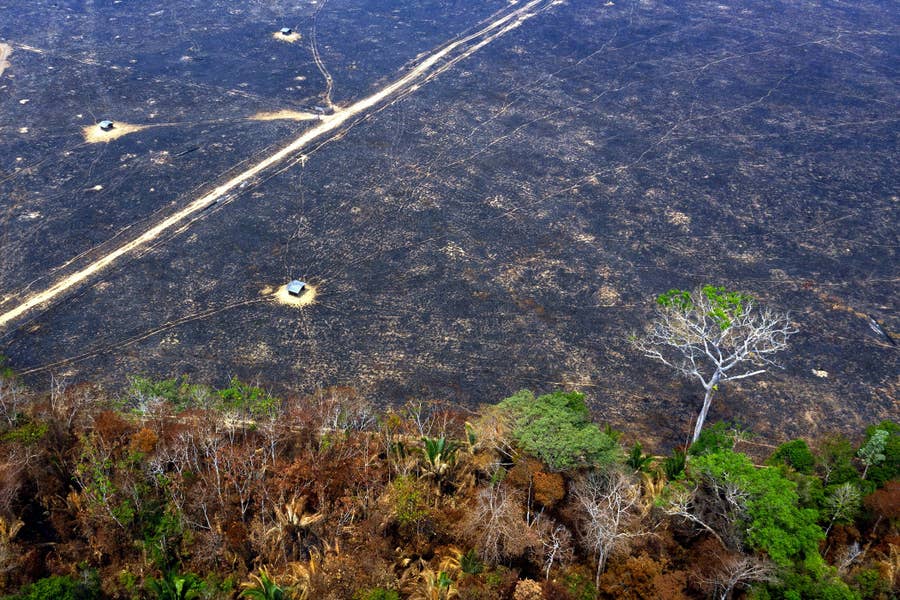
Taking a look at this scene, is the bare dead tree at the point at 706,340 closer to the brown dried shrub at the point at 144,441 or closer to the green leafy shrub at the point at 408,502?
the green leafy shrub at the point at 408,502

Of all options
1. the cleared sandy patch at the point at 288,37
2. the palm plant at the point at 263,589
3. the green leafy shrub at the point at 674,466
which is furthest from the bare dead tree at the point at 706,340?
the cleared sandy patch at the point at 288,37

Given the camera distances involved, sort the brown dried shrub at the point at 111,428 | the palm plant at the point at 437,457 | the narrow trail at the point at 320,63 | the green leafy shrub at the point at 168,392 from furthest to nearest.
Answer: the narrow trail at the point at 320,63 → the green leafy shrub at the point at 168,392 → the brown dried shrub at the point at 111,428 → the palm plant at the point at 437,457

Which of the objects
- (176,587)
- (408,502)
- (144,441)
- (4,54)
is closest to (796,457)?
(408,502)

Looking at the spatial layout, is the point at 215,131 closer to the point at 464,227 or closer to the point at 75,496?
the point at 464,227

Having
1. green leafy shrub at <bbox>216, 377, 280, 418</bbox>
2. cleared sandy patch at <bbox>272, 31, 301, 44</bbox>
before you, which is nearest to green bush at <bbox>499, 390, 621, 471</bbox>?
green leafy shrub at <bbox>216, 377, 280, 418</bbox>

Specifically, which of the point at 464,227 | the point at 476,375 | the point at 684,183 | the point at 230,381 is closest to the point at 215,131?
the point at 464,227

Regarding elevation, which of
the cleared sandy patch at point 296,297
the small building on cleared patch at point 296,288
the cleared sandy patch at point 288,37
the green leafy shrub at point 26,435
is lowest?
the cleared sandy patch at point 296,297

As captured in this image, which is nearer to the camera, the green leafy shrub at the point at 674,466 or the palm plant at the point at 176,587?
the palm plant at the point at 176,587
